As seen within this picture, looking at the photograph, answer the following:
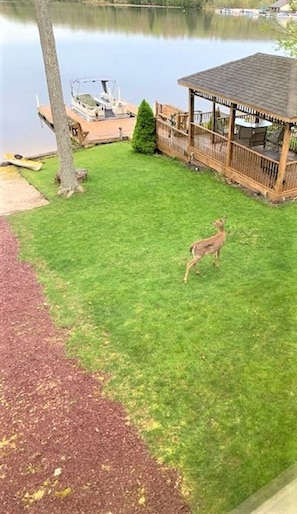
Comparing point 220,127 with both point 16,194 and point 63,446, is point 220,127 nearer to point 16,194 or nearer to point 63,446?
point 16,194

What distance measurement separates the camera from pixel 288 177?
10430 mm

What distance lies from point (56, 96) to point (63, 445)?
8600mm

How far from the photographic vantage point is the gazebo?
32.4 feet

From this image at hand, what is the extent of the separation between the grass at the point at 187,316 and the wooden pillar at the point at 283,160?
0.63 m

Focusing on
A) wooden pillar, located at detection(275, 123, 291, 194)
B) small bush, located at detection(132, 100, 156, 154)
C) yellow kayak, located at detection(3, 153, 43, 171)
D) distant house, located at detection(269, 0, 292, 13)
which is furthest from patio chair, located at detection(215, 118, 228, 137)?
distant house, located at detection(269, 0, 292, 13)

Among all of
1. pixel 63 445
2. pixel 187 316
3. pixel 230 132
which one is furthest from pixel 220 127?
pixel 63 445

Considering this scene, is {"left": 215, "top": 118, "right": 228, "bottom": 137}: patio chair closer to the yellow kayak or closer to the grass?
the grass

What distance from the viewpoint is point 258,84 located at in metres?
10.8

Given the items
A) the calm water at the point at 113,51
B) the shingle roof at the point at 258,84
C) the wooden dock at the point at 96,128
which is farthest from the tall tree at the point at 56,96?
the calm water at the point at 113,51

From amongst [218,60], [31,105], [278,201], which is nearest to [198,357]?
[278,201]

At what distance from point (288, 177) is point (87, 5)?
191ft

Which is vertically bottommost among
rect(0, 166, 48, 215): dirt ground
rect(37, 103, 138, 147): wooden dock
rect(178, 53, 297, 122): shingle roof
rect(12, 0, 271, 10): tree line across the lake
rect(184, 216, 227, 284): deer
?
rect(37, 103, 138, 147): wooden dock

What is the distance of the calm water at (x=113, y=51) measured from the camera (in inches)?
944

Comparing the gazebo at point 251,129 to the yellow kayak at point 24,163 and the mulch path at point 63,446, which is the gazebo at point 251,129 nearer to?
the yellow kayak at point 24,163
